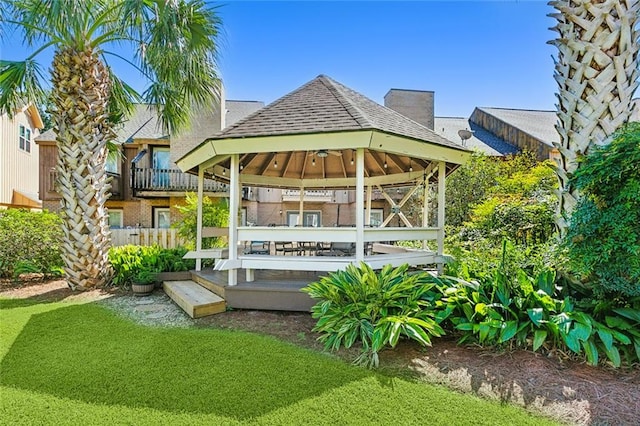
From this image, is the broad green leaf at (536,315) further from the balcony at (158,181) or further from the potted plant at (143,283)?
the balcony at (158,181)

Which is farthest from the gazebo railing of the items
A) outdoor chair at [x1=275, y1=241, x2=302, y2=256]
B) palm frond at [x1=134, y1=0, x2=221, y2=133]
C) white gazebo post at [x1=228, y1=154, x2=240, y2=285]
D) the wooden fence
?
the wooden fence

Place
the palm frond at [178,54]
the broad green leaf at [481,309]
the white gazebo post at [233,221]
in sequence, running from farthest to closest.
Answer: the palm frond at [178,54], the white gazebo post at [233,221], the broad green leaf at [481,309]

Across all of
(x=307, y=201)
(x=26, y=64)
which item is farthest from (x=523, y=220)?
(x=307, y=201)

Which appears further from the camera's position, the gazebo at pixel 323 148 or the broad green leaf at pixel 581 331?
the gazebo at pixel 323 148

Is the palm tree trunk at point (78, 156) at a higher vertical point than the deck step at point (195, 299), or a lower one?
higher

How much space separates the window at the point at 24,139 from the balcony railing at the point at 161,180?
10.0 metres

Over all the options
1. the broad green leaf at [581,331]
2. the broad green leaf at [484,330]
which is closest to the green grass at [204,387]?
the broad green leaf at [484,330]

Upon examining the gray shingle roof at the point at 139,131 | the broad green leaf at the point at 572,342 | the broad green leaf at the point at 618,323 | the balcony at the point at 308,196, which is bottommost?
the broad green leaf at the point at 572,342

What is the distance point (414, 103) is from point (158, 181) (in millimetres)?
14476

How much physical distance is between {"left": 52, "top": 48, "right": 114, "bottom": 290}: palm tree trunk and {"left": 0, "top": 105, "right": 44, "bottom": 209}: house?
576 inches

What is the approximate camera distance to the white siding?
1934 centimetres

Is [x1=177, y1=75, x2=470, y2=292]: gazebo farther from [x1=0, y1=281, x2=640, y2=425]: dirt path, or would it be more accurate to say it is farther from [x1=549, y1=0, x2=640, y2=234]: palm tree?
[x1=549, y1=0, x2=640, y2=234]: palm tree

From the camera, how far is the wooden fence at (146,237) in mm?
13516

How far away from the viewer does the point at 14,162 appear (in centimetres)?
2073
